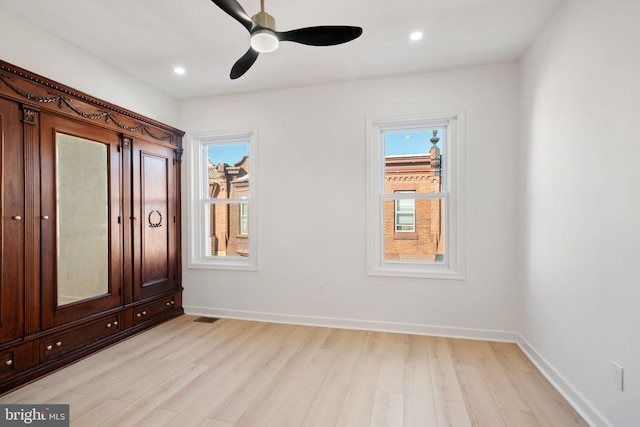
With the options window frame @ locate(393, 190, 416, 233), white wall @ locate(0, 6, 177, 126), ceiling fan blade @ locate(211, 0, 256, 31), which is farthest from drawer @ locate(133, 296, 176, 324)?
ceiling fan blade @ locate(211, 0, 256, 31)

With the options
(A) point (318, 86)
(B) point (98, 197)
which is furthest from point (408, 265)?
(B) point (98, 197)

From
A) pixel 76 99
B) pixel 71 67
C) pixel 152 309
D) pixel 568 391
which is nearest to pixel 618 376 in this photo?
pixel 568 391

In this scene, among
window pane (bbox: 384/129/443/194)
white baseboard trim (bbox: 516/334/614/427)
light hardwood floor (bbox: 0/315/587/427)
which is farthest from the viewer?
window pane (bbox: 384/129/443/194)

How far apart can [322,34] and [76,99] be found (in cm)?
228

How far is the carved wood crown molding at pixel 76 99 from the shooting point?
2.18 meters

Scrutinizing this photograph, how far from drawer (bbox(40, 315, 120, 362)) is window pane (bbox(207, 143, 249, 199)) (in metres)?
1.81

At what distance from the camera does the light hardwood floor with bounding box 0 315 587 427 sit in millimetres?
1866

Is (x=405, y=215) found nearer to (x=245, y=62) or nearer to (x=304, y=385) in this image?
(x=304, y=385)

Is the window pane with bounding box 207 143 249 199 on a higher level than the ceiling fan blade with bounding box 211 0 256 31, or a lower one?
lower

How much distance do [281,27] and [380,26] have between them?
2.61 feet

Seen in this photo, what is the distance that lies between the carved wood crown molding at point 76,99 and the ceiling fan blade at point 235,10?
172 centimetres

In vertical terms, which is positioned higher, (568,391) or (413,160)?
(413,160)

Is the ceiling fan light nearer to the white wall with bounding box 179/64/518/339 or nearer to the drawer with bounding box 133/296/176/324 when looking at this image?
the white wall with bounding box 179/64/518/339

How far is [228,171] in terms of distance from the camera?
13.1 feet
